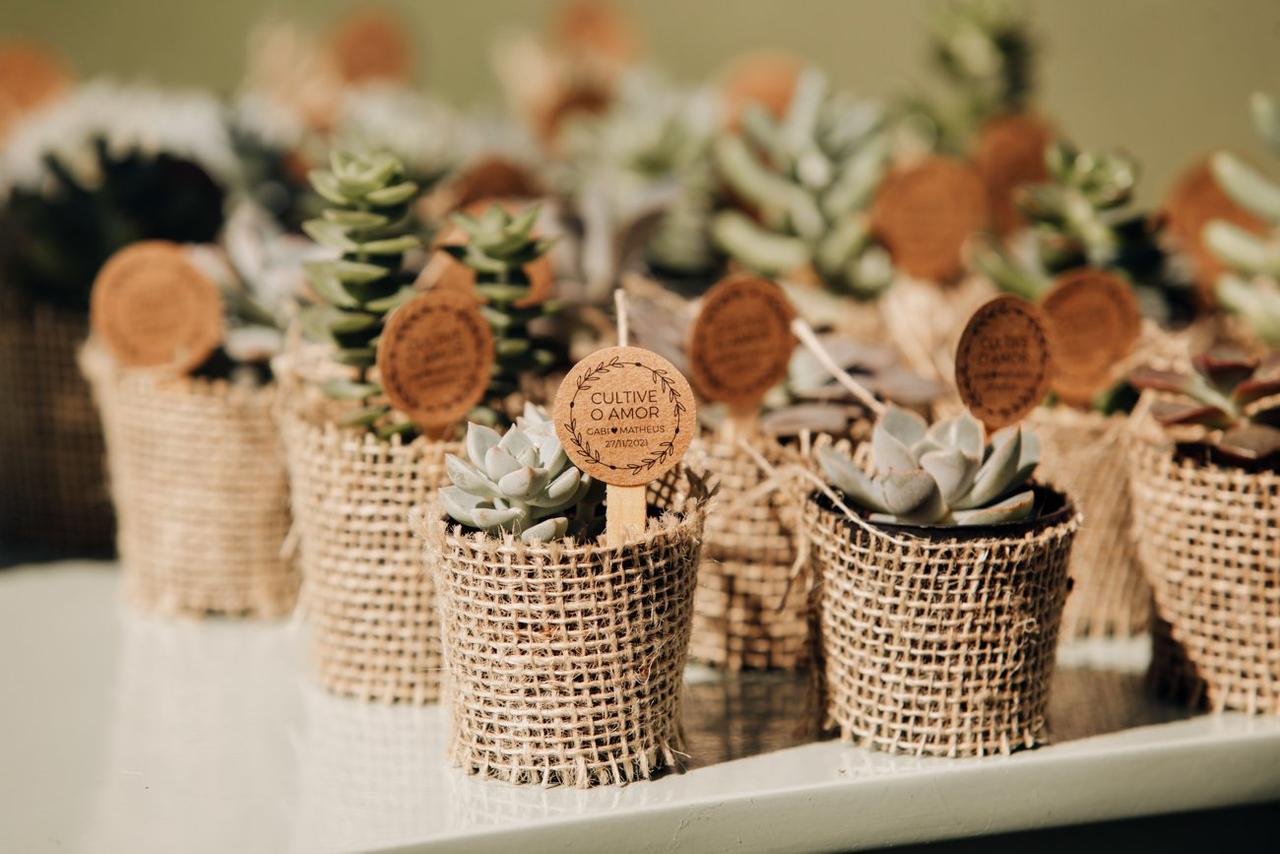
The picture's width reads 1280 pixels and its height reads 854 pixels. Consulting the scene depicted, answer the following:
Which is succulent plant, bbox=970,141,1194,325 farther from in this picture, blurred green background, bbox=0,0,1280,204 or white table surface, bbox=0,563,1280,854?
blurred green background, bbox=0,0,1280,204

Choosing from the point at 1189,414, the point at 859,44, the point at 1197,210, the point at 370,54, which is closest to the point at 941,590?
the point at 1189,414

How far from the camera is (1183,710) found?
1.29m

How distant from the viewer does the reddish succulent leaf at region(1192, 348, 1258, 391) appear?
4.09 feet

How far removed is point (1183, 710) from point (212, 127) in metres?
1.69

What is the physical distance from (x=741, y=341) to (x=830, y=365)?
0.33 ft

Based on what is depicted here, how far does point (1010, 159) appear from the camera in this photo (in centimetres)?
206

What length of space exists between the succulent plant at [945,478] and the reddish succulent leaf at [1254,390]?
25 cm

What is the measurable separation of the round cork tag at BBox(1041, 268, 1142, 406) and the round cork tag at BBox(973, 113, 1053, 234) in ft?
2.06

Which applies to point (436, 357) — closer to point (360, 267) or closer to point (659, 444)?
point (360, 267)

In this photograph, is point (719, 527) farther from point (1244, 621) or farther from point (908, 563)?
point (1244, 621)

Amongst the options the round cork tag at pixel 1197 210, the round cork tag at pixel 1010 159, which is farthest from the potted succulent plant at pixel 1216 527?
the round cork tag at pixel 1010 159

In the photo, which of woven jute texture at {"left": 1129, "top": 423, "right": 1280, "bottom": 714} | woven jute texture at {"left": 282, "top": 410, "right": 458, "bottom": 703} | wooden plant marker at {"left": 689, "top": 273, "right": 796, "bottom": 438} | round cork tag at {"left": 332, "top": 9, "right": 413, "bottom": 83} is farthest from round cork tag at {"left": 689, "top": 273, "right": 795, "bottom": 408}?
round cork tag at {"left": 332, "top": 9, "right": 413, "bottom": 83}

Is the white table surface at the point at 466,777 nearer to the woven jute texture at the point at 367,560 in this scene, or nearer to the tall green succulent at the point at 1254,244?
the woven jute texture at the point at 367,560

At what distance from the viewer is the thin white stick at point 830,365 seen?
127 cm
